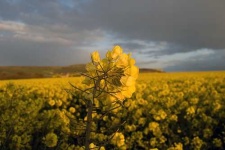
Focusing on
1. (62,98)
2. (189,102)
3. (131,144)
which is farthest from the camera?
(62,98)

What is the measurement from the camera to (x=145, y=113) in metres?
8.81

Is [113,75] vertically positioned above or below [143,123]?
above

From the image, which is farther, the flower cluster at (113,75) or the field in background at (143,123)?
the field in background at (143,123)

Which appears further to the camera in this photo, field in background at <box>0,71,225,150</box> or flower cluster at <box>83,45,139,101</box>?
field in background at <box>0,71,225,150</box>

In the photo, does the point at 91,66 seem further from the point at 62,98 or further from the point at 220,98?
the point at 62,98

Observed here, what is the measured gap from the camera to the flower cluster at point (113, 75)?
176cm

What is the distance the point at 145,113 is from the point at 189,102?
54.0 inches

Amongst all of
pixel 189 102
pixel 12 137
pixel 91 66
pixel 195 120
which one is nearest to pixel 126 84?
pixel 91 66

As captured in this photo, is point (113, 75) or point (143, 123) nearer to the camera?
point (113, 75)

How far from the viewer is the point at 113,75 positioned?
1.77 metres

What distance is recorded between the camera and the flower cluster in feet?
5.79

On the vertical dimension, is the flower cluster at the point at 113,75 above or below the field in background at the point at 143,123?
above

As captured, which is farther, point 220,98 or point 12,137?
point 220,98

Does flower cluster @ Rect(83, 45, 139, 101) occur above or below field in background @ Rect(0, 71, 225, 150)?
above
